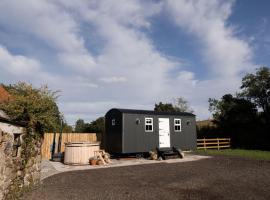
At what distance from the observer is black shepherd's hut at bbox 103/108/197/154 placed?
18.3m

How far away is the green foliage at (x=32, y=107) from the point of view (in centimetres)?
928

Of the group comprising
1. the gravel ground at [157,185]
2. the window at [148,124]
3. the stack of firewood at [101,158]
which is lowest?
the gravel ground at [157,185]

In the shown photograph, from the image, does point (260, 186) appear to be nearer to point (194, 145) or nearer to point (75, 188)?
point (75, 188)

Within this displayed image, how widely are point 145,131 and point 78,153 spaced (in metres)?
5.86

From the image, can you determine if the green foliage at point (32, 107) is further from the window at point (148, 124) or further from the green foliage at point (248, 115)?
the green foliage at point (248, 115)

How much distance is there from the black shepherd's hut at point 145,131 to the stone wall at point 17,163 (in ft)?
29.3

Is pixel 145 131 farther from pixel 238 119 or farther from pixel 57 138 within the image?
pixel 238 119

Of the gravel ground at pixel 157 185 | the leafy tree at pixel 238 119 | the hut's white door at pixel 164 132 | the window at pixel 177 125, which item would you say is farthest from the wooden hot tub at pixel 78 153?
the leafy tree at pixel 238 119

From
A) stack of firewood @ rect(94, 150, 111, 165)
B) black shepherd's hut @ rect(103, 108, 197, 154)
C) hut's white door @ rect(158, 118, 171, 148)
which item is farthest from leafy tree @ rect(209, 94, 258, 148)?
stack of firewood @ rect(94, 150, 111, 165)

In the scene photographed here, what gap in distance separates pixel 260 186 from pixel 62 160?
12320 millimetres

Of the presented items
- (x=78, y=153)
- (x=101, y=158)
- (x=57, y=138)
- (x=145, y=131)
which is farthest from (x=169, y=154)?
(x=57, y=138)

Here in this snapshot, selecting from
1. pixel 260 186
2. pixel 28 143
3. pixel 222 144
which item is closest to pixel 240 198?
pixel 260 186

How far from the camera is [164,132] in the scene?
20.2 metres

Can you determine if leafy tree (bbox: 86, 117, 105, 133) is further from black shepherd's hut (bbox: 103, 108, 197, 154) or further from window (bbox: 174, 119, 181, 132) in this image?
window (bbox: 174, 119, 181, 132)
